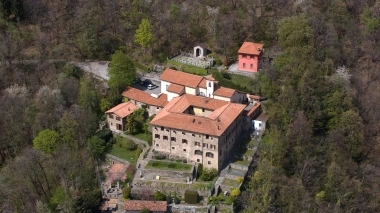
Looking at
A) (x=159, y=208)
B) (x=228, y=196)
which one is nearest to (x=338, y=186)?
(x=228, y=196)

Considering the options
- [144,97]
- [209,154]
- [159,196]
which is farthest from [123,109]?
[159,196]

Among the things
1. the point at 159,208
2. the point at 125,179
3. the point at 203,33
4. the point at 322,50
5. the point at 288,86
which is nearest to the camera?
the point at 159,208

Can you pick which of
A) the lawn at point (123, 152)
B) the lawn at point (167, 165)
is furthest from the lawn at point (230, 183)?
the lawn at point (123, 152)

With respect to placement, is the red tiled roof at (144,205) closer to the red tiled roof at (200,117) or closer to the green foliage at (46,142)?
the red tiled roof at (200,117)

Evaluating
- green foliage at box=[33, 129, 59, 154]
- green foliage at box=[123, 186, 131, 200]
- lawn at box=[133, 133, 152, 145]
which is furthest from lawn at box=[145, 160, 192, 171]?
green foliage at box=[33, 129, 59, 154]

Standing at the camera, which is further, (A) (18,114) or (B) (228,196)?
(A) (18,114)

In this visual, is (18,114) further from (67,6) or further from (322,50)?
(322,50)
